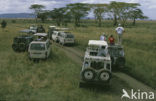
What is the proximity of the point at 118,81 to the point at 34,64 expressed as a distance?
702 centimetres

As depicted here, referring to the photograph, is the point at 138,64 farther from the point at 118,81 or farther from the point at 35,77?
the point at 35,77

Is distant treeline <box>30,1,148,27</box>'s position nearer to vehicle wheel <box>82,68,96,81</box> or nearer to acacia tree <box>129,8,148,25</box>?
acacia tree <box>129,8,148,25</box>

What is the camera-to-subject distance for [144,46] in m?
21.1

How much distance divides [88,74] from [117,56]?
457 centimetres

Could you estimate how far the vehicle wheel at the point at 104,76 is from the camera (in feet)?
28.3

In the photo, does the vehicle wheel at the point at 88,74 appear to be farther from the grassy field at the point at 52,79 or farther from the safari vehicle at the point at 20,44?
the safari vehicle at the point at 20,44

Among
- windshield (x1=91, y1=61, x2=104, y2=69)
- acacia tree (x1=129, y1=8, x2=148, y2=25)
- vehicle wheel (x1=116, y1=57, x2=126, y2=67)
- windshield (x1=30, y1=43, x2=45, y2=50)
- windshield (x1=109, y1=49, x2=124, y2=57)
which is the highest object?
acacia tree (x1=129, y1=8, x2=148, y2=25)

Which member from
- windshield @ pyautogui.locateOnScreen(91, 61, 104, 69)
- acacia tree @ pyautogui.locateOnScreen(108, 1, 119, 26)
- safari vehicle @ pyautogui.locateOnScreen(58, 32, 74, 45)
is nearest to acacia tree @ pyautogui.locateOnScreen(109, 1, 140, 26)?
acacia tree @ pyautogui.locateOnScreen(108, 1, 119, 26)

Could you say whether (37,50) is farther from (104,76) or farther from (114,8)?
(114,8)

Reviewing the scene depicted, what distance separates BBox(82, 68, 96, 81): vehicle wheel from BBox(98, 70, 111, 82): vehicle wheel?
34 cm

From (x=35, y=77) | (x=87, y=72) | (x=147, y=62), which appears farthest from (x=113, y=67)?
(x=35, y=77)

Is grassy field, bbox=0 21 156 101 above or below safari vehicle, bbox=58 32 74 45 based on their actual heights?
below

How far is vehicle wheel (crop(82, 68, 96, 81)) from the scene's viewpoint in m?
8.66

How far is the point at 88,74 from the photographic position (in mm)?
8688
